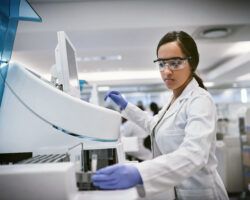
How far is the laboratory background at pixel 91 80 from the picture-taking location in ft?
2.76

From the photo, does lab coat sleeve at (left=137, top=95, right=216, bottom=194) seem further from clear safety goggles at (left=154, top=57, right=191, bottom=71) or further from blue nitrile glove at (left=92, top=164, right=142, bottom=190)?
clear safety goggles at (left=154, top=57, right=191, bottom=71)

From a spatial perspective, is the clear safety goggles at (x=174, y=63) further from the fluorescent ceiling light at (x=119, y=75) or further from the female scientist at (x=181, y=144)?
the fluorescent ceiling light at (x=119, y=75)

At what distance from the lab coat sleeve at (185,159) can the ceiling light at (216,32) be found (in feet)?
9.82

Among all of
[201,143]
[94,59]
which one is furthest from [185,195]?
[94,59]

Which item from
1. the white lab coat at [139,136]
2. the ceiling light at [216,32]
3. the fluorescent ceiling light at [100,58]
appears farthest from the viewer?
the fluorescent ceiling light at [100,58]

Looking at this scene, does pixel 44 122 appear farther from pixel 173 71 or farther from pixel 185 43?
pixel 185 43

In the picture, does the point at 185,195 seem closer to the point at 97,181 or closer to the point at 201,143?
the point at 201,143

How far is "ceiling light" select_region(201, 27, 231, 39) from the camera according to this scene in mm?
3720

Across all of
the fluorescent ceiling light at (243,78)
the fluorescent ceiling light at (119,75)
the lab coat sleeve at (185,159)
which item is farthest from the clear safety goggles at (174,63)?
the fluorescent ceiling light at (243,78)

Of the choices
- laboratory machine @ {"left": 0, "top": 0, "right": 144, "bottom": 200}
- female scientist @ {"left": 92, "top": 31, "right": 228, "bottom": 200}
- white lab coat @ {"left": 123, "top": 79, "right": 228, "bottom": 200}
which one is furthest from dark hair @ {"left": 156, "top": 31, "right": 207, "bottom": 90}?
laboratory machine @ {"left": 0, "top": 0, "right": 144, "bottom": 200}

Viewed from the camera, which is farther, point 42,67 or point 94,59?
point 42,67

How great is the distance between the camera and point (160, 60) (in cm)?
122

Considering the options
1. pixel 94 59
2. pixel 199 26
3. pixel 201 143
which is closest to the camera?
pixel 201 143

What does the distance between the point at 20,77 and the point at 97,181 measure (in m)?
0.48
